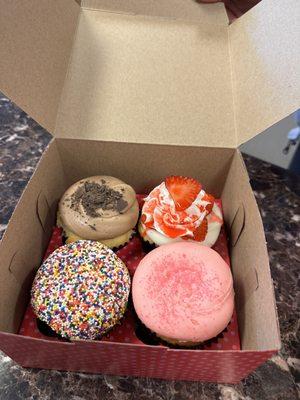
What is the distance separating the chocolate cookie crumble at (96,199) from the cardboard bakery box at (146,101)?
0.33 feet

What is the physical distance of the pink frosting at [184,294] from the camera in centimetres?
93

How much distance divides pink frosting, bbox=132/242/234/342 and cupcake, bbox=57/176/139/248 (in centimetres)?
19

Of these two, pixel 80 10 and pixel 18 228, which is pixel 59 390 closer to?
pixel 18 228

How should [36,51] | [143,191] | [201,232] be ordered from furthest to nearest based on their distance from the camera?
[143,191], [201,232], [36,51]

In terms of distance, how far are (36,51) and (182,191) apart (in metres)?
0.58

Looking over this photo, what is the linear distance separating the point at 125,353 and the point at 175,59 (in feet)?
3.08

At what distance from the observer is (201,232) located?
120 cm

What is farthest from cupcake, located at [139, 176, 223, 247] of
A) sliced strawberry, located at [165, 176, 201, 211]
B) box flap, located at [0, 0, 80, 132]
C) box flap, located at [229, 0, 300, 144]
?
box flap, located at [0, 0, 80, 132]

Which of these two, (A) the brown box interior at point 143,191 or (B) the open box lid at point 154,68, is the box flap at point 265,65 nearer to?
(B) the open box lid at point 154,68

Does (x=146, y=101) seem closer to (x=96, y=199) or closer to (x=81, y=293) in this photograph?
(x=96, y=199)

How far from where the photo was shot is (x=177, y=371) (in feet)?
2.85

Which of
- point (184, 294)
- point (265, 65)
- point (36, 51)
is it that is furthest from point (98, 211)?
point (265, 65)

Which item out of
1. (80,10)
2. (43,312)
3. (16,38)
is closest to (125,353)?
(43,312)

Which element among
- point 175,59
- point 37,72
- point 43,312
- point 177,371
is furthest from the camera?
point 175,59
